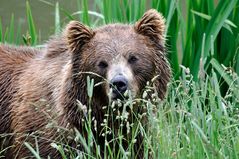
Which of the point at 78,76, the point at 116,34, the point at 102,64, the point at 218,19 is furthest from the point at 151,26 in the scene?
the point at 218,19

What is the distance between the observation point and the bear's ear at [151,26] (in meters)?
6.14

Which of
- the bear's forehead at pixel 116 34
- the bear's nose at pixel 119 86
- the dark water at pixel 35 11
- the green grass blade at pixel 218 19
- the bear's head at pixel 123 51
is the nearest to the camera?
the bear's nose at pixel 119 86

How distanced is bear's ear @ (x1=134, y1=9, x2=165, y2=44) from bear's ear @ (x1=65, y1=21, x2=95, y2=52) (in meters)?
0.34

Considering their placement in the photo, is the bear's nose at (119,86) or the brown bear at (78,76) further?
the brown bear at (78,76)

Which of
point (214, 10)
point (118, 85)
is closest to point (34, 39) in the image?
point (214, 10)

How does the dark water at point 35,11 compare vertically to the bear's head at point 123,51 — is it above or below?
below

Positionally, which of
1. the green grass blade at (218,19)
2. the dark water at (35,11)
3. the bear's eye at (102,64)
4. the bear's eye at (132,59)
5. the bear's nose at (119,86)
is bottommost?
the dark water at (35,11)

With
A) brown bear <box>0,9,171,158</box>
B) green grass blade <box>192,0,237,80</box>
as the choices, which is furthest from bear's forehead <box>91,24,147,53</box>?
green grass blade <box>192,0,237,80</box>

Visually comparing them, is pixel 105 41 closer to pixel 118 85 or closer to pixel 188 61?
pixel 118 85

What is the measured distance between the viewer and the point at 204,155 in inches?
172

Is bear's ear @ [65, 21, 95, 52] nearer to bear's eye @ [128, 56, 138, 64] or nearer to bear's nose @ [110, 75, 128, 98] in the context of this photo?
bear's eye @ [128, 56, 138, 64]

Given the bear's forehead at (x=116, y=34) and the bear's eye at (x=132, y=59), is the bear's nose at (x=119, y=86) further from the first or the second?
the bear's forehead at (x=116, y=34)

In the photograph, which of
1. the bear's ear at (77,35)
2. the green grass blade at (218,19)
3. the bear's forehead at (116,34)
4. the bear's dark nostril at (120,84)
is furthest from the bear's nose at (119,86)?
the green grass blade at (218,19)

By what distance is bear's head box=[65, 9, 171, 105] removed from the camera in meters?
5.89
